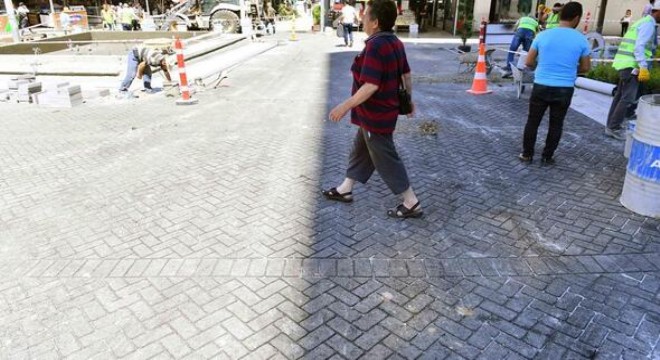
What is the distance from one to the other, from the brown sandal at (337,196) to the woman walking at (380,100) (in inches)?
12.4

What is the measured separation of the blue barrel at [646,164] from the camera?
4113 millimetres

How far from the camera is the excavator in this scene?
23328 millimetres

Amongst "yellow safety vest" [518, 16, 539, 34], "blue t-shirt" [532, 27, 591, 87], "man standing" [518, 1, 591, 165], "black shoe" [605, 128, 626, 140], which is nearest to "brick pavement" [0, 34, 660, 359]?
"black shoe" [605, 128, 626, 140]

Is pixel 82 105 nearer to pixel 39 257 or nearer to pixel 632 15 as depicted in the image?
pixel 39 257

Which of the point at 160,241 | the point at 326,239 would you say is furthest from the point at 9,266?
the point at 326,239

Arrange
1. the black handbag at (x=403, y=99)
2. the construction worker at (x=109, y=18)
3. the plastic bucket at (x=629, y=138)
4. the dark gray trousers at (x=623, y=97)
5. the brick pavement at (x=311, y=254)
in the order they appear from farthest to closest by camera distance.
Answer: the construction worker at (x=109, y=18) < the dark gray trousers at (x=623, y=97) < the plastic bucket at (x=629, y=138) < the black handbag at (x=403, y=99) < the brick pavement at (x=311, y=254)

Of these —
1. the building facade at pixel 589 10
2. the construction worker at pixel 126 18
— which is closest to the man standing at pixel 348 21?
the building facade at pixel 589 10

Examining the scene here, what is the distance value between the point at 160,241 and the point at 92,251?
1.77 feet

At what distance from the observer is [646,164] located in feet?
13.8

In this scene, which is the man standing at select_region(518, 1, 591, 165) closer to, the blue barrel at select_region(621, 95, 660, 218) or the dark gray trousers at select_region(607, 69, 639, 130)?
the blue barrel at select_region(621, 95, 660, 218)

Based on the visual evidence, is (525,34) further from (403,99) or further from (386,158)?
(386,158)

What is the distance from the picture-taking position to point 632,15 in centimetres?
2328

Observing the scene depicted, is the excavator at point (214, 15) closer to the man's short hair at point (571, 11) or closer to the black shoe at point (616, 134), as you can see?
the black shoe at point (616, 134)

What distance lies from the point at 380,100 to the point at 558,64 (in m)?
2.37
